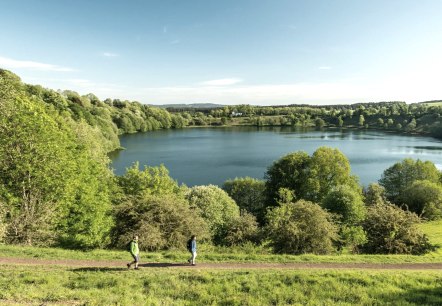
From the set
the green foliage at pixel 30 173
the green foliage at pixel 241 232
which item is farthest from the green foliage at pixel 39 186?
the green foliage at pixel 241 232

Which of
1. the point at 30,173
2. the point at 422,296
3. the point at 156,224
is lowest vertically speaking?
the point at 156,224

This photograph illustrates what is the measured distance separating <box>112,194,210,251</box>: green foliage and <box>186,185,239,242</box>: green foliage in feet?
22.1

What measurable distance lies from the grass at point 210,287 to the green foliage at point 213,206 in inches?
612

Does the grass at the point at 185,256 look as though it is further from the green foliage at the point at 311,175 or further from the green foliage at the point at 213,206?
the green foliage at the point at 311,175

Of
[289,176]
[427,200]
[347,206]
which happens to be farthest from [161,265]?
[427,200]

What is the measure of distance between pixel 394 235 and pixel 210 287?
17.8 metres

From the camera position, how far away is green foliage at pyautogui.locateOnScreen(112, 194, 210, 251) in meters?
20.1

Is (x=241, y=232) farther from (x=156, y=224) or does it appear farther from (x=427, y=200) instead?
(x=427, y=200)

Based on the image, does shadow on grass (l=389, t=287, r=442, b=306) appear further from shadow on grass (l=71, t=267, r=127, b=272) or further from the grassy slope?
shadow on grass (l=71, t=267, r=127, b=272)

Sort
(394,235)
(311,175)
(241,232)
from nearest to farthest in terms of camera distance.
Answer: (394,235) < (241,232) < (311,175)

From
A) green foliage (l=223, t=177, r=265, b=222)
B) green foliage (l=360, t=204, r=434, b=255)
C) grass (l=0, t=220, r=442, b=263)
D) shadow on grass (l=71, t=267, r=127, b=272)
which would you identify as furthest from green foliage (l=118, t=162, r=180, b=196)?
green foliage (l=360, t=204, r=434, b=255)

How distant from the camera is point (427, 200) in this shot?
40719 mm

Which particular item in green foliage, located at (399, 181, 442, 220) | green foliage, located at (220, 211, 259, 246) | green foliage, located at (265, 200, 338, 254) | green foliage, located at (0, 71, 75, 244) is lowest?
green foliage, located at (399, 181, 442, 220)

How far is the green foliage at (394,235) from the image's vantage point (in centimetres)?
2325
